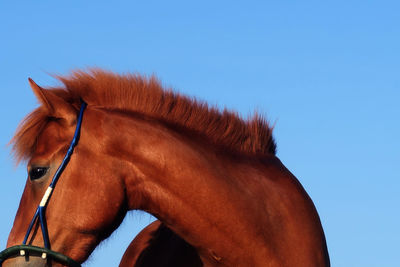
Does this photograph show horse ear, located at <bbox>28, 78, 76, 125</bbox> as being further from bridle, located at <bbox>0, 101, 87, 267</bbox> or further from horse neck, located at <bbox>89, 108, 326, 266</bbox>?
bridle, located at <bbox>0, 101, 87, 267</bbox>

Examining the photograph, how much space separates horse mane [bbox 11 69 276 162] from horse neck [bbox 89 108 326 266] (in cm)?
20

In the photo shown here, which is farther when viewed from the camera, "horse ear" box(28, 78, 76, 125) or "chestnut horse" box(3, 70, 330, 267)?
"horse ear" box(28, 78, 76, 125)

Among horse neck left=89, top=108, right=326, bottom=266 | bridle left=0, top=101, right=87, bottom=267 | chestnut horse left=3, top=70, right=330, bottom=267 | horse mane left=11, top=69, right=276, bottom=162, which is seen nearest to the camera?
bridle left=0, top=101, right=87, bottom=267

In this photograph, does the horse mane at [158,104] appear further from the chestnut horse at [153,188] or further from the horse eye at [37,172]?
the horse eye at [37,172]

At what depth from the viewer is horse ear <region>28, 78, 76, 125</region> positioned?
17.2ft

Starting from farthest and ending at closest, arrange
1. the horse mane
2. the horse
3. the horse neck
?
the horse → the horse mane → the horse neck

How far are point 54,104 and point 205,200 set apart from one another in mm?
1394

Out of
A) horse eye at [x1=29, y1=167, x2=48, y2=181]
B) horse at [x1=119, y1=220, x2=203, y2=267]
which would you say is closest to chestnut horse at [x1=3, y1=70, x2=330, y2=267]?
horse eye at [x1=29, y1=167, x2=48, y2=181]

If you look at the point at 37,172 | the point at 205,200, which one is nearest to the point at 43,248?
the point at 37,172

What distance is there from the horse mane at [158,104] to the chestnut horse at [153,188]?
15 mm

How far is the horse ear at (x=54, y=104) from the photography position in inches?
206

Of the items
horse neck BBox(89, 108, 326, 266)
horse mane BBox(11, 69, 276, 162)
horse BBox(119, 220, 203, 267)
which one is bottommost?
A: horse BBox(119, 220, 203, 267)

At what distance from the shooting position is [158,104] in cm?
554

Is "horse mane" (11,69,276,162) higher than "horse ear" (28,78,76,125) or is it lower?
higher
